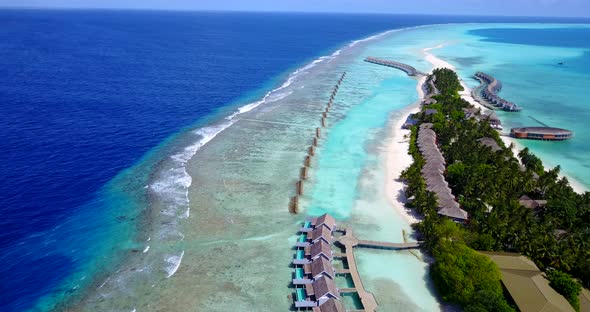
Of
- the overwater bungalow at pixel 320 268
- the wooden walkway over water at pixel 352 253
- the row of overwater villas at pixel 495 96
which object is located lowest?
the wooden walkway over water at pixel 352 253

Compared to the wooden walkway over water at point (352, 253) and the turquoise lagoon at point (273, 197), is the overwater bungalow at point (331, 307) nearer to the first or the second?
the wooden walkway over water at point (352, 253)

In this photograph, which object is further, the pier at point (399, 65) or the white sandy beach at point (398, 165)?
the pier at point (399, 65)

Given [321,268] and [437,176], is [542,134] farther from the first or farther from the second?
[321,268]

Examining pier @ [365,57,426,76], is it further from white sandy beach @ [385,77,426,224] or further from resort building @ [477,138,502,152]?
resort building @ [477,138,502,152]

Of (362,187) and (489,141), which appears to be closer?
(362,187)

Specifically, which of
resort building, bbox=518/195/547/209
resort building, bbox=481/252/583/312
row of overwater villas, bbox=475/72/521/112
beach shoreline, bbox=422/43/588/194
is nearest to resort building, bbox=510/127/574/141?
beach shoreline, bbox=422/43/588/194

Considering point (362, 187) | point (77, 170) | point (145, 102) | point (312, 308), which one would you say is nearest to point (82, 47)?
point (145, 102)

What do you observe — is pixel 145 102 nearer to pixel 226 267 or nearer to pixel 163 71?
pixel 163 71

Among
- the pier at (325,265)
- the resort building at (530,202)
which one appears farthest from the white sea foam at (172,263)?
the resort building at (530,202)
